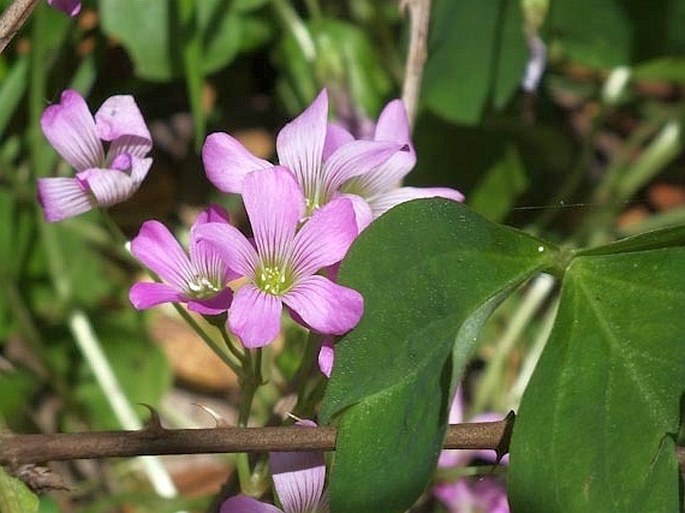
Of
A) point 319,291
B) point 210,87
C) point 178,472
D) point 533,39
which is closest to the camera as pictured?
point 319,291

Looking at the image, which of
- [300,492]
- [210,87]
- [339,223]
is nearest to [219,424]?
[300,492]

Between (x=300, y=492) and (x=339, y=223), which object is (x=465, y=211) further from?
(x=300, y=492)

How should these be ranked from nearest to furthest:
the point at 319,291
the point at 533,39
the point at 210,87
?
the point at 319,291
the point at 533,39
the point at 210,87

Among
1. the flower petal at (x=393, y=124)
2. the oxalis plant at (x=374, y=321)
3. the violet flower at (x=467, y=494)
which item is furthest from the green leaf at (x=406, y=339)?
the violet flower at (x=467, y=494)

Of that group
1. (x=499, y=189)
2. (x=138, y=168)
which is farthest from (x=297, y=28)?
(x=138, y=168)

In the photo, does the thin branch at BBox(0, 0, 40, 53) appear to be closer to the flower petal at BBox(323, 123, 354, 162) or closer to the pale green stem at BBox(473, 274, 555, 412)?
the flower petal at BBox(323, 123, 354, 162)

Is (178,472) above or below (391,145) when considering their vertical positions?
below

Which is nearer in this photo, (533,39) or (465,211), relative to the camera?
(465,211)

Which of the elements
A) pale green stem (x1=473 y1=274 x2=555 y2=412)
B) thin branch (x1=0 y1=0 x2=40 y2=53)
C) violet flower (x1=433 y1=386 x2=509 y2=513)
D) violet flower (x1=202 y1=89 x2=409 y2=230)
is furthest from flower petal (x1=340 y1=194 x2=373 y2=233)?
pale green stem (x1=473 y1=274 x2=555 y2=412)
